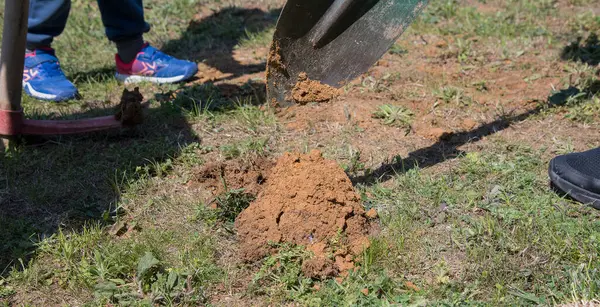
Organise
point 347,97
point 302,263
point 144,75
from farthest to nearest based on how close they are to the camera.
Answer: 1. point 144,75
2. point 347,97
3. point 302,263

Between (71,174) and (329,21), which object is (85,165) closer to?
(71,174)

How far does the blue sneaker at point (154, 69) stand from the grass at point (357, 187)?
0.27 ft

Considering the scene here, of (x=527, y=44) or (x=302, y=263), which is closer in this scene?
(x=302, y=263)

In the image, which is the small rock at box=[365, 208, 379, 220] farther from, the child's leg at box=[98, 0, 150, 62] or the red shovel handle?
the child's leg at box=[98, 0, 150, 62]

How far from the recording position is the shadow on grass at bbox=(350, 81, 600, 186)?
2740 mm

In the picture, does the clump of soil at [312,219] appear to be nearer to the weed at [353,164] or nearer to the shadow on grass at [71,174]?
the weed at [353,164]

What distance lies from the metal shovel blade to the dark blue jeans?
136cm

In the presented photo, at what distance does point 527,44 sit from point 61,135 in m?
2.87

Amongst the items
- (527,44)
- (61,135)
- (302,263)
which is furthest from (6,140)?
(527,44)

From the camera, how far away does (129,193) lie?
2631 millimetres

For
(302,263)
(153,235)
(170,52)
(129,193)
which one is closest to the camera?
(302,263)

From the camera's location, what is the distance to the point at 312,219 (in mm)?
2305

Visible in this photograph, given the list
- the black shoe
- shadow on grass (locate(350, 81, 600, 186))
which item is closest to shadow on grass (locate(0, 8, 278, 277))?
shadow on grass (locate(350, 81, 600, 186))

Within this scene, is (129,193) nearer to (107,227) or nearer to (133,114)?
(107,227)
